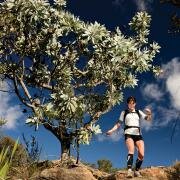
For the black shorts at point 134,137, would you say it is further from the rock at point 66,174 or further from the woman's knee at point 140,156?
the rock at point 66,174

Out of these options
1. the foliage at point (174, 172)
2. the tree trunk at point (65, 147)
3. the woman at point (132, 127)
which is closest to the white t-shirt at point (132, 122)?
the woman at point (132, 127)

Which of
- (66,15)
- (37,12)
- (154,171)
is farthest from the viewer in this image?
(66,15)

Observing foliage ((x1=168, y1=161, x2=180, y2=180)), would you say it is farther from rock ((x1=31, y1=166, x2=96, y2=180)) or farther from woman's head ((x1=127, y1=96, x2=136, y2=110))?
woman's head ((x1=127, y1=96, x2=136, y2=110))

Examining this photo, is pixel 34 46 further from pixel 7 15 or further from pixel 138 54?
pixel 138 54

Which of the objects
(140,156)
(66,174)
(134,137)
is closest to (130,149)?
(134,137)

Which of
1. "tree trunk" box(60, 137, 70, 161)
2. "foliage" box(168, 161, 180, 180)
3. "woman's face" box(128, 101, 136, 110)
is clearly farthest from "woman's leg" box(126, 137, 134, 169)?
"tree trunk" box(60, 137, 70, 161)

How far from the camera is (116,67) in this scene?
73.2 feet

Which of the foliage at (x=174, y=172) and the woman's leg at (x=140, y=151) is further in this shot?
the foliage at (x=174, y=172)

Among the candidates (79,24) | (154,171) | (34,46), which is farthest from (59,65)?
(154,171)

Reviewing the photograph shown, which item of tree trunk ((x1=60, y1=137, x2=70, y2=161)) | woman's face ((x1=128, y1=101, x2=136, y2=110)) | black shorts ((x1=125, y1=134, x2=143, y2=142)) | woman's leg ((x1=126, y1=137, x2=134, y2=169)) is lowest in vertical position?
woman's leg ((x1=126, y1=137, x2=134, y2=169))

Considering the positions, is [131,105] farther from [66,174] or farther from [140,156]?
[66,174]

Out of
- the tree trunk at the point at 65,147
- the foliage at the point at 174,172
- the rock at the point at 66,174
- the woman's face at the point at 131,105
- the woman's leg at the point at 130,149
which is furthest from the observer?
the tree trunk at the point at 65,147

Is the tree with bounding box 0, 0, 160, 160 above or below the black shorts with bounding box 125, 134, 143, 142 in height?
above

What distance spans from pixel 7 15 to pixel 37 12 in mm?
1710
